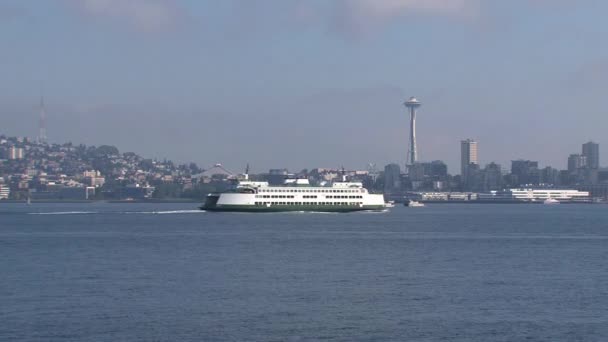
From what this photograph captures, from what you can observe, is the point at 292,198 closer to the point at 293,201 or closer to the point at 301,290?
the point at 293,201

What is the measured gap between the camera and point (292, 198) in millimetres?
111562

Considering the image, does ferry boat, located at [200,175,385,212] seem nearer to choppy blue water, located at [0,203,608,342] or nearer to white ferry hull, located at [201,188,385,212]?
white ferry hull, located at [201,188,385,212]

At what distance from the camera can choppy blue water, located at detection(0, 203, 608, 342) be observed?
28.9m

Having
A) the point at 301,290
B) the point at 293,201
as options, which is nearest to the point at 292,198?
the point at 293,201

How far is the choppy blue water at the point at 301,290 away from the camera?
28859 mm

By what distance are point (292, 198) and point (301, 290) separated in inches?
2961

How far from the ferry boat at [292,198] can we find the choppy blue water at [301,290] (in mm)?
47362

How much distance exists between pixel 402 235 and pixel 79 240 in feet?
67.2

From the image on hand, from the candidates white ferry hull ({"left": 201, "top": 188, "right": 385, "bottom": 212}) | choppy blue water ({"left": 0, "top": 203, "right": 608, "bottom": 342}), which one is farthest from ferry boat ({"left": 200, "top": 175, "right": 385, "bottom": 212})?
choppy blue water ({"left": 0, "top": 203, "right": 608, "bottom": 342})

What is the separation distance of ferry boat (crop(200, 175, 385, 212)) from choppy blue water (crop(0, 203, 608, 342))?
47.4 m

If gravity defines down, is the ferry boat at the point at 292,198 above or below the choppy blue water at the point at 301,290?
above

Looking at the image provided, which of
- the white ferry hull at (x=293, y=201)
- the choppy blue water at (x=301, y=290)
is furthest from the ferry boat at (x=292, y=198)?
the choppy blue water at (x=301, y=290)

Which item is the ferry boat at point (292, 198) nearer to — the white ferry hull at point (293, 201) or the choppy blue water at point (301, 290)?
the white ferry hull at point (293, 201)

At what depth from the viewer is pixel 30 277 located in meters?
39.8
